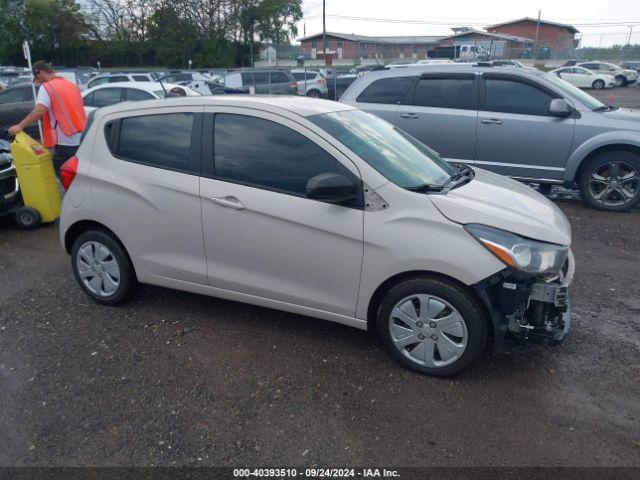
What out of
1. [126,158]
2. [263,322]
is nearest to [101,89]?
[126,158]

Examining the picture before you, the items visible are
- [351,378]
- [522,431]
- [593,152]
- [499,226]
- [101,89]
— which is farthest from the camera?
[101,89]

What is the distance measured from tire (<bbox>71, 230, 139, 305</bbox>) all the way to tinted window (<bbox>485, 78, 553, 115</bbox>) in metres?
5.36

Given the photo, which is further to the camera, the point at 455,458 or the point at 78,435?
the point at 78,435

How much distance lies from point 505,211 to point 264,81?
19612 mm

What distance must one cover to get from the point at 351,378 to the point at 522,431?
1.05 metres

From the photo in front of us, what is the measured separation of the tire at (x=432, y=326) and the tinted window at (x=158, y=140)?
5.96 feet

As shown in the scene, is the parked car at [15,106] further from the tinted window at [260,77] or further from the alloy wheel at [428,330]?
the alloy wheel at [428,330]

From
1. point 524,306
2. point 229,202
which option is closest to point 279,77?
point 229,202

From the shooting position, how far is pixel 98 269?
4.40 meters

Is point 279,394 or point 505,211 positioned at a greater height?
point 505,211

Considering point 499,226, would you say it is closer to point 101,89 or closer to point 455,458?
point 455,458

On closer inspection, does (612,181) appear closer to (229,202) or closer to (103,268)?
(229,202)

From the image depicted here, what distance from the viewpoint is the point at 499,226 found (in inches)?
127

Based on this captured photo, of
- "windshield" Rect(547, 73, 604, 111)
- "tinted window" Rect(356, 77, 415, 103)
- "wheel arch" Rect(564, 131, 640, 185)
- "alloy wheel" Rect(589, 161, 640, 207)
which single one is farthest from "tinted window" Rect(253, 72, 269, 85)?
"alloy wheel" Rect(589, 161, 640, 207)
